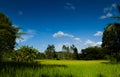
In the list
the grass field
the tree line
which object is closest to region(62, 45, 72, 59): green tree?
the tree line

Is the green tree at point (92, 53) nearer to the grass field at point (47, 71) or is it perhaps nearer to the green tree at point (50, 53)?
the green tree at point (50, 53)

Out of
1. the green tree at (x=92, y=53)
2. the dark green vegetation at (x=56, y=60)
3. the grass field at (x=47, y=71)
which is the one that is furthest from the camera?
the green tree at (x=92, y=53)

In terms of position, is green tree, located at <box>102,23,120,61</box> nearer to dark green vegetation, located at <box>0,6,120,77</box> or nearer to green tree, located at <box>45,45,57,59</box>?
dark green vegetation, located at <box>0,6,120,77</box>

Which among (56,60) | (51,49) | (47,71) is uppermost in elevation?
(51,49)

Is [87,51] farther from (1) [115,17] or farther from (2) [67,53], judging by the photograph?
(1) [115,17]

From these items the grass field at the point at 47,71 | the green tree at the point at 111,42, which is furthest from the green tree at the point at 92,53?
the grass field at the point at 47,71

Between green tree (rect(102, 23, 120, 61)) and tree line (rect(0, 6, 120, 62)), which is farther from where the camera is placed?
green tree (rect(102, 23, 120, 61))

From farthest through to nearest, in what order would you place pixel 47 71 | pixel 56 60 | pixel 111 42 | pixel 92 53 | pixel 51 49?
1. pixel 51 49
2. pixel 92 53
3. pixel 56 60
4. pixel 111 42
5. pixel 47 71

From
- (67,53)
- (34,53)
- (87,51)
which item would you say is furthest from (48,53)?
(34,53)

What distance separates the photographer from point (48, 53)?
112m

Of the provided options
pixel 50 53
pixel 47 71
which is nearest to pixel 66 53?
pixel 50 53

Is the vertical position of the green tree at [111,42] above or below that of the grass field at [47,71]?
above

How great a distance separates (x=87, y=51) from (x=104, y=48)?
33.2m

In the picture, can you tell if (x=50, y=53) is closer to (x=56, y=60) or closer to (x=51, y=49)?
(x=51, y=49)
